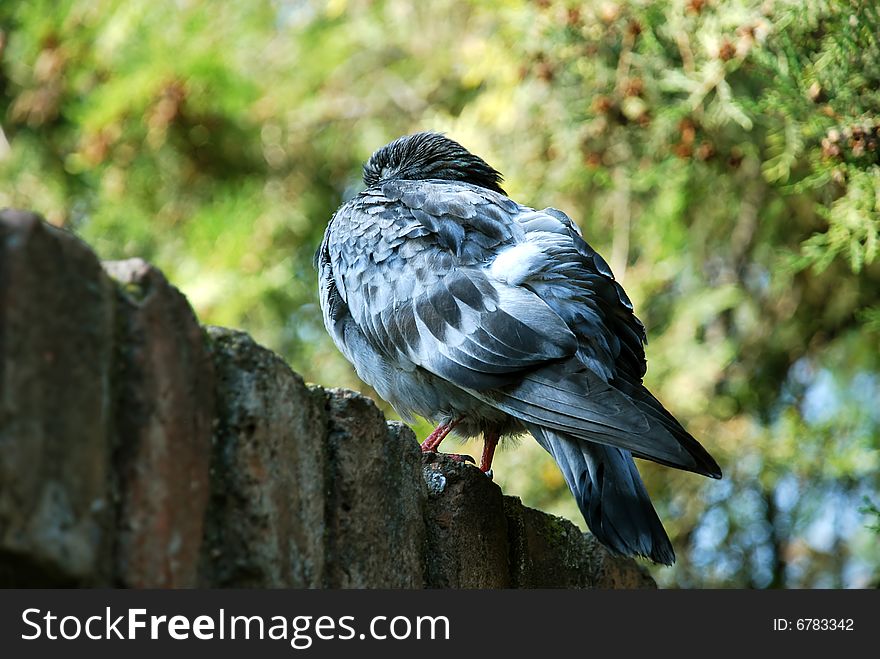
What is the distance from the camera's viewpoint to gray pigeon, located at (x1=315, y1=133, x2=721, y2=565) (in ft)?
9.18

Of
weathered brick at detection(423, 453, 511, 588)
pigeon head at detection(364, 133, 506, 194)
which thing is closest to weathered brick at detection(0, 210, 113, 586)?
weathered brick at detection(423, 453, 511, 588)

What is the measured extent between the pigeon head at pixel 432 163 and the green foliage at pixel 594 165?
2.45ft

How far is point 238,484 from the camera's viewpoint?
190cm

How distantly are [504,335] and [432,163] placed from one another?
1496 millimetres

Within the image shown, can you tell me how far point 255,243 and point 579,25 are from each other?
2924 millimetres

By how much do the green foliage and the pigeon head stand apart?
0.75 meters

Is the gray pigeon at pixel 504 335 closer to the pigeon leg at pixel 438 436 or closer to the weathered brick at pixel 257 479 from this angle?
the pigeon leg at pixel 438 436

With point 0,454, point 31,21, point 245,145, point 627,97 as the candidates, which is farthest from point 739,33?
point 31,21

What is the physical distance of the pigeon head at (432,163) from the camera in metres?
4.40

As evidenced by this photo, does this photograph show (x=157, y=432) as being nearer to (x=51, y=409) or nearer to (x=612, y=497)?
(x=51, y=409)

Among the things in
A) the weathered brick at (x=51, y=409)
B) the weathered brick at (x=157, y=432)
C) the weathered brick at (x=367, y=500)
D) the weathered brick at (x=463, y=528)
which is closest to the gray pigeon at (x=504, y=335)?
the weathered brick at (x=463, y=528)

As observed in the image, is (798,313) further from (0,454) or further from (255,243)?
(0,454)

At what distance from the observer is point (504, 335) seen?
124 inches

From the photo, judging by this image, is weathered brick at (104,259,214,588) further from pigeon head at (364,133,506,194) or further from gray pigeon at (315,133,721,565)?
pigeon head at (364,133,506,194)
